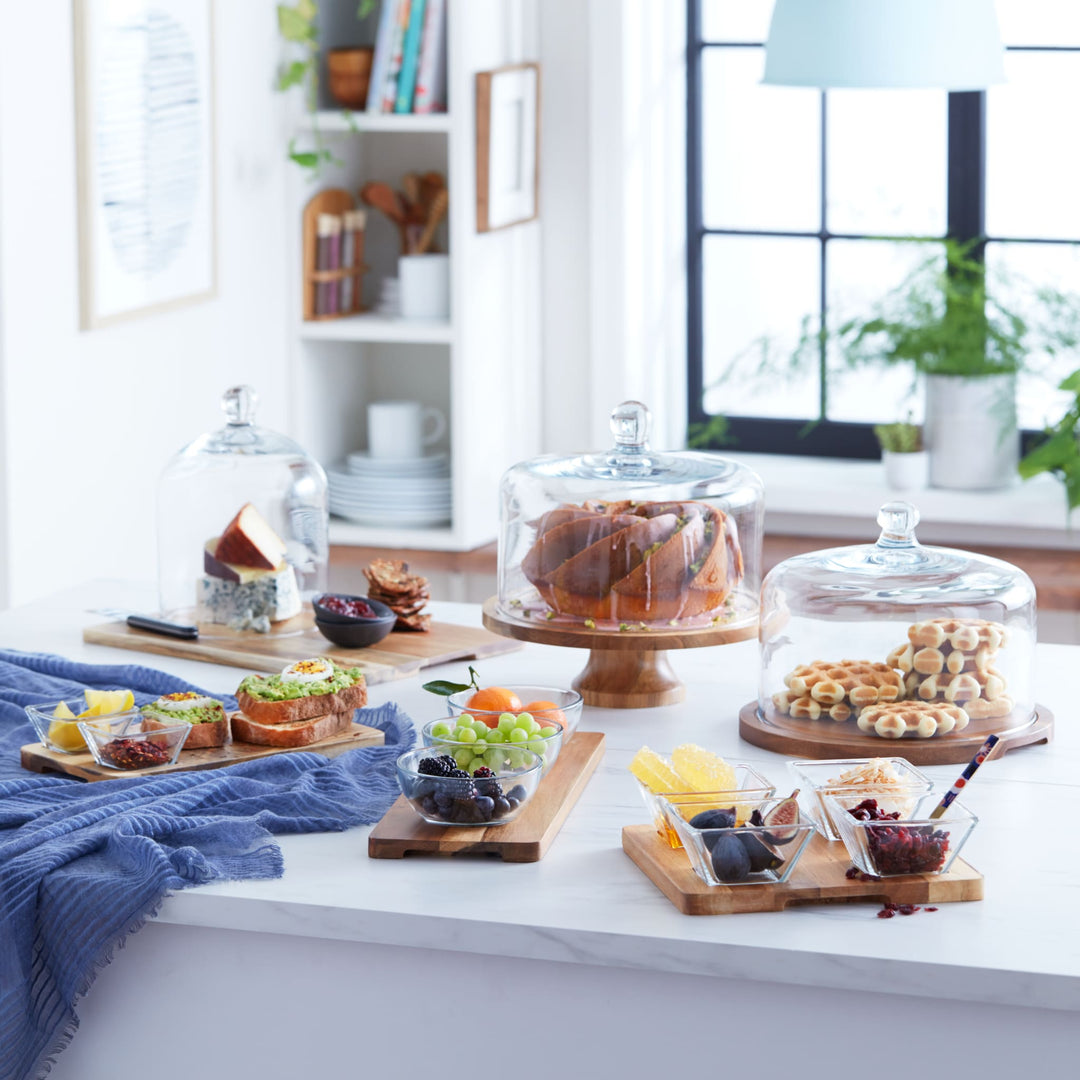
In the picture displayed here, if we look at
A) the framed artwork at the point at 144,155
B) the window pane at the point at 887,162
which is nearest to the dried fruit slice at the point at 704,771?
the framed artwork at the point at 144,155

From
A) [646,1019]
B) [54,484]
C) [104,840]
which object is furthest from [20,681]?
[54,484]

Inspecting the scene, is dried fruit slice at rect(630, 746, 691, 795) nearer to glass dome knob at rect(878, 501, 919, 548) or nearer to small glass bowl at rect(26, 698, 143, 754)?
glass dome knob at rect(878, 501, 919, 548)

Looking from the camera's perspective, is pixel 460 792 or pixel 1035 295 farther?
pixel 1035 295

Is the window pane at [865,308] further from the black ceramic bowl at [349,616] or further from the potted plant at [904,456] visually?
Answer: the black ceramic bowl at [349,616]

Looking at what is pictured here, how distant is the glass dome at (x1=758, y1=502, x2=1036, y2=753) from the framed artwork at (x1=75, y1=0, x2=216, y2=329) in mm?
2041

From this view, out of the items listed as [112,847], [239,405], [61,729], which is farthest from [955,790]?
[239,405]

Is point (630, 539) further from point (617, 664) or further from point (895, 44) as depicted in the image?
point (895, 44)

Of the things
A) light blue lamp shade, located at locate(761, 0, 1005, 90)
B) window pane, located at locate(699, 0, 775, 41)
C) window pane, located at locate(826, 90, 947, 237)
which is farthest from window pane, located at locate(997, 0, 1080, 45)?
light blue lamp shade, located at locate(761, 0, 1005, 90)

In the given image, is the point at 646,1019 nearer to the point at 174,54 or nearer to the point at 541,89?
the point at 174,54

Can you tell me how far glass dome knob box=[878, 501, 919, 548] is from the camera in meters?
1.81

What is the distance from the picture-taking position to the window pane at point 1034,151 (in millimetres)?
4133

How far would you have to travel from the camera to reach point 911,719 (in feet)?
5.71

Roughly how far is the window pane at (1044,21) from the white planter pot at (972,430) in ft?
2.63

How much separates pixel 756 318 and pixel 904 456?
1.99 ft
